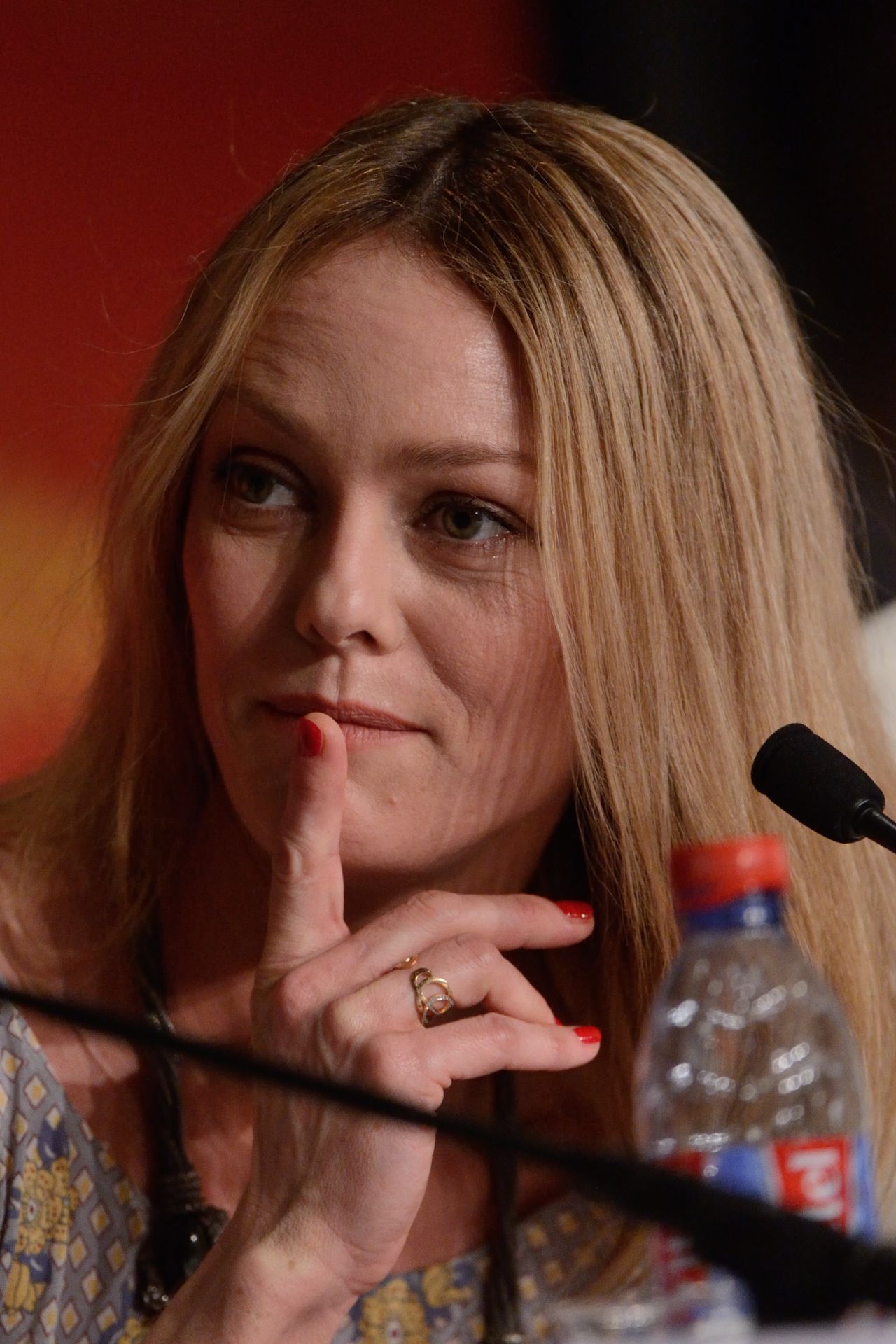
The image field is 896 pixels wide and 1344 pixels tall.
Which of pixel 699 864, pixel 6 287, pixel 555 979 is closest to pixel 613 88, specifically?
pixel 6 287

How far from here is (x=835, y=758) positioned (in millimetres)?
824

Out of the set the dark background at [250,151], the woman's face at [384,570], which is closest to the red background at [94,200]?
the dark background at [250,151]

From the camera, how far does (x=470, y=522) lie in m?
1.14

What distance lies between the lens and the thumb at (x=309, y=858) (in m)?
1.03

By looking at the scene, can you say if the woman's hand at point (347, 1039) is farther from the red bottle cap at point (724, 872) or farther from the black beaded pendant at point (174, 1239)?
the red bottle cap at point (724, 872)

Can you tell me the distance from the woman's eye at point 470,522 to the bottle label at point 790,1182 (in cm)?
56

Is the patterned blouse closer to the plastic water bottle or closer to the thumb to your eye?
the thumb

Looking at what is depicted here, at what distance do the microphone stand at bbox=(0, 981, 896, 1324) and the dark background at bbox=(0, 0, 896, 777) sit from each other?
122cm

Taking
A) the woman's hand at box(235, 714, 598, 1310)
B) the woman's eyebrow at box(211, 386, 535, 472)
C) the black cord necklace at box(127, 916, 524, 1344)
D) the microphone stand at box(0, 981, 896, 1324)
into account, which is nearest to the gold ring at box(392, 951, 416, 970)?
the woman's hand at box(235, 714, 598, 1310)

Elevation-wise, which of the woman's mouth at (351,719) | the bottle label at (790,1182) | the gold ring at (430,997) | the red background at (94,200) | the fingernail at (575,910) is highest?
the red background at (94,200)

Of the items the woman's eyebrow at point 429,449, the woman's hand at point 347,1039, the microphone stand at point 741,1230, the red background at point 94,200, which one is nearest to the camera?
the microphone stand at point 741,1230

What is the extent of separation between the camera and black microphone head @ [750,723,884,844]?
2.64 feet

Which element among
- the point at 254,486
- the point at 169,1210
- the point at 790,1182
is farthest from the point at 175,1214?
the point at 790,1182

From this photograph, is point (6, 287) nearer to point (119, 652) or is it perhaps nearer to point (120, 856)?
point (119, 652)
